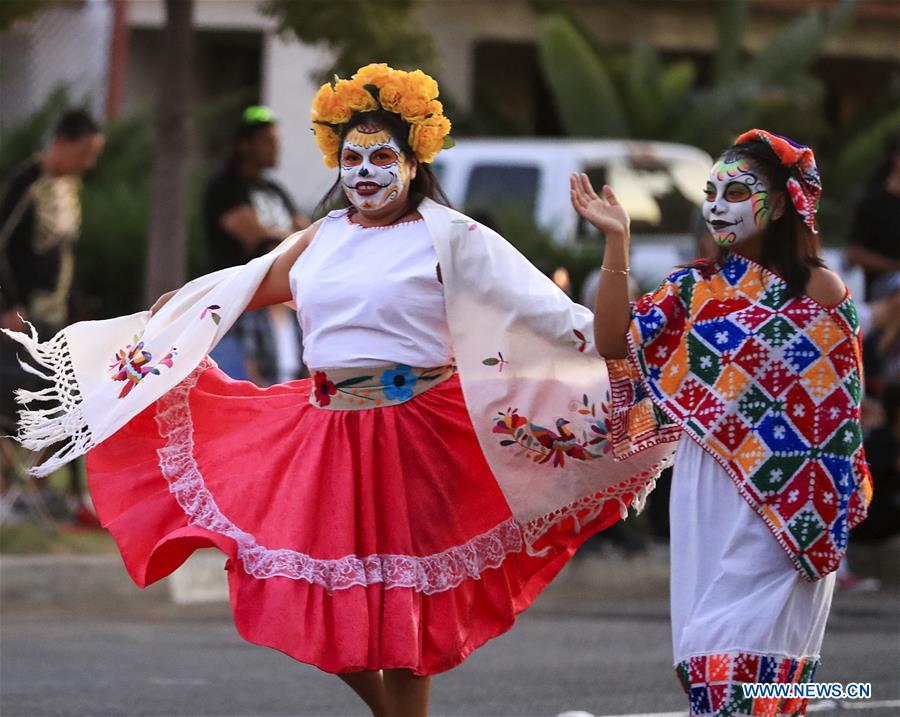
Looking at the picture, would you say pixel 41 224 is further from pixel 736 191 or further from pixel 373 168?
pixel 736 191

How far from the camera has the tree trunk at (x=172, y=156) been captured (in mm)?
11914

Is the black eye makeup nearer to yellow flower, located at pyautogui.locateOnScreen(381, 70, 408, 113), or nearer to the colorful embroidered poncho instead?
the colorful embroidered poncho

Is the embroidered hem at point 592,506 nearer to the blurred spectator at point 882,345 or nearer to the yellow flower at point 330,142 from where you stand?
the yellow flower at point 330,142

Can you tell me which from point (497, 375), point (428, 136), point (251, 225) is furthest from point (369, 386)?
point (251, 225)

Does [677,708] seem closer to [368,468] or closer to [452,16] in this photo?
[368,468]

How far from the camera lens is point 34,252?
1095 centimetres

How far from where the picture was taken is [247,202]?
35.5 feet

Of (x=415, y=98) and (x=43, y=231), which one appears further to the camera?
(x=43, y=231)

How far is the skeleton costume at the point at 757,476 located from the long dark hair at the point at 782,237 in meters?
0.03

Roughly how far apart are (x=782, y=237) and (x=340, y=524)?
1.44 meters

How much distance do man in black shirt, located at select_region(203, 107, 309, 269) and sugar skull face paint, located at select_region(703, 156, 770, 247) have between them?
502 centimetres

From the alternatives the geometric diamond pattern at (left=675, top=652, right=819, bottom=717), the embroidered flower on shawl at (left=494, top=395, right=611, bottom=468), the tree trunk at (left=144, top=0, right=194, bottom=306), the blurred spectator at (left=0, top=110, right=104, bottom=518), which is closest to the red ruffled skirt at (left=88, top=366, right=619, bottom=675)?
the embroidered flower on shawl at (left=494, top=395, right=611, bottom=468)

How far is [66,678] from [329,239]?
236 centimetres

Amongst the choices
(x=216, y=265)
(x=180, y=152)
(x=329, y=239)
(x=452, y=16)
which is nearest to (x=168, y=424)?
(x=329, y=239)
